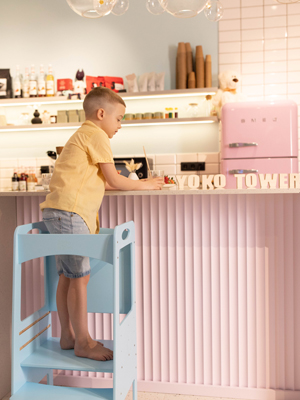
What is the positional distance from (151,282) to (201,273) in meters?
0.26

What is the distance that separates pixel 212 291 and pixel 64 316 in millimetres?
749

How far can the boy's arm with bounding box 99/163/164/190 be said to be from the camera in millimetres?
1619

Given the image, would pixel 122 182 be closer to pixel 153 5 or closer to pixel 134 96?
pixel 153 5

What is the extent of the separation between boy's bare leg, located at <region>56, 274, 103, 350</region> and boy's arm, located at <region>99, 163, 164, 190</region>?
0.46 metres

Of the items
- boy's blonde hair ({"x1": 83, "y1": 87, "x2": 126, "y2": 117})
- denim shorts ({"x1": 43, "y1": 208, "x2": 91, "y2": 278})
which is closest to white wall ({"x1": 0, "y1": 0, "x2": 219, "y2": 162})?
boy's blonde hair ({"x1": 83, "y1": 87, "x2": 126, "y2": 117})

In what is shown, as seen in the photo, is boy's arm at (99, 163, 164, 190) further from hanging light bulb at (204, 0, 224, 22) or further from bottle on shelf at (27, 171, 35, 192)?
bottle on shelf at (27, 171, 35, 192)

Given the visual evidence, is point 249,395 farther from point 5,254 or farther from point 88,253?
point 5,254

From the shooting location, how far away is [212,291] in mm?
1991

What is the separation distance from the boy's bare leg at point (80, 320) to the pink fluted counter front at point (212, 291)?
0.49 m

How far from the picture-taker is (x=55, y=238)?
1.44 meters

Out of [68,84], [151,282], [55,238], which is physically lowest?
[151,282]

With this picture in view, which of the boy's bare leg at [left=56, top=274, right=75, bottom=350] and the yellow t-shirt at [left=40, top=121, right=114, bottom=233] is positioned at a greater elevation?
the yellow t-shirt at [left=40, top=121, right=114, bottom=233]

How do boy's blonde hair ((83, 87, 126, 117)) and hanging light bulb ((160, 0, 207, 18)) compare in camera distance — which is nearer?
hanging light bulb ((160, 0, 207, 18))

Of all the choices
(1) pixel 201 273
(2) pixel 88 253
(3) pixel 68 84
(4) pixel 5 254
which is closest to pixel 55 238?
(2) pixel 88 253
